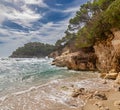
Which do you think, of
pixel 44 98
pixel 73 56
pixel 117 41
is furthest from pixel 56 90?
pixel 73 56

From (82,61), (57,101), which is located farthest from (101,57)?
(57,101)

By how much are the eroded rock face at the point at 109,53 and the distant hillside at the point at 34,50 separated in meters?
104

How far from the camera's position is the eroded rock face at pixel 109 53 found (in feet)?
79.1

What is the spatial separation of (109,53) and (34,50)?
375 ft

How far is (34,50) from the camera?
140 m

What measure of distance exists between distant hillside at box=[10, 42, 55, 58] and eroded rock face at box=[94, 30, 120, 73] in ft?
342

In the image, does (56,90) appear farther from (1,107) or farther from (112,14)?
(112,14)

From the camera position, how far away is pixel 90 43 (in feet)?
106

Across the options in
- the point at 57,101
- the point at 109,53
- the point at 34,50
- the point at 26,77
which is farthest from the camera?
the point at 34,50

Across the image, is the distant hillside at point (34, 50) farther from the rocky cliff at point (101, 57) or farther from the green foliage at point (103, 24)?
the rocky cliff at point (101, 57)

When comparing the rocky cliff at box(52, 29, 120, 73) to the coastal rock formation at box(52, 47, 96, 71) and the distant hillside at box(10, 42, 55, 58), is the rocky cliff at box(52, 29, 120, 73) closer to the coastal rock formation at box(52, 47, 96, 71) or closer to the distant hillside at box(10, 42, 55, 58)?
the coastal rock formation at box(52, 47, 96, 71)

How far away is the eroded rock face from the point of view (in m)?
24.1

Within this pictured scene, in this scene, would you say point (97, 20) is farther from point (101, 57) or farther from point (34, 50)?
point (34, 50)

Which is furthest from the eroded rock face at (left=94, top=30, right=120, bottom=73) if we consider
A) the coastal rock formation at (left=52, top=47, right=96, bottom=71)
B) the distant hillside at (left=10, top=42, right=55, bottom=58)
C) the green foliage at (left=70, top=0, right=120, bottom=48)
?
the distant hillside at (left=10, top=42, right=55, bottom=58)
